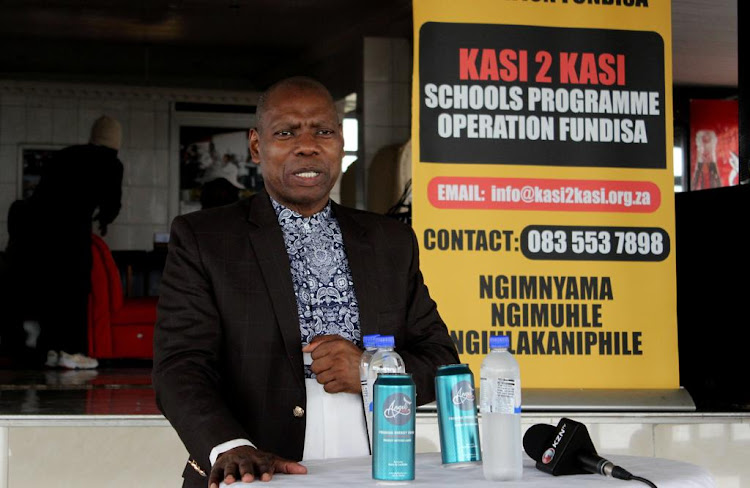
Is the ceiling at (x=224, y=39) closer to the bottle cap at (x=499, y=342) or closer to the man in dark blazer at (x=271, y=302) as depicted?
the man in dark blazer at (x=271, y=302)

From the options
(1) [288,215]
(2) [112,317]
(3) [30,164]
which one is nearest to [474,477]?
(1) [288,215]

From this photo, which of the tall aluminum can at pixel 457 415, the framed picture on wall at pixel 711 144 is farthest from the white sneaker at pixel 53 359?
the framed picture on wall at pixel 711 144

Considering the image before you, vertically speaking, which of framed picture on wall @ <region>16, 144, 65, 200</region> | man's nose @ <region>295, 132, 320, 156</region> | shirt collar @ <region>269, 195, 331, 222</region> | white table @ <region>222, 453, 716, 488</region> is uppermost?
framed picture on wall @ <region>16, 144, 65, 200</region>

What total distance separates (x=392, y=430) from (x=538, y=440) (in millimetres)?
324

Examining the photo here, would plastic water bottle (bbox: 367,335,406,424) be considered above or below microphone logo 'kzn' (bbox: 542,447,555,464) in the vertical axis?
above

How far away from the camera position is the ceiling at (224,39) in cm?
924

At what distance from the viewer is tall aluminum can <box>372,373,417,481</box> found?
5.09 feet

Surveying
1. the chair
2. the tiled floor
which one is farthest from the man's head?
the tiled floor

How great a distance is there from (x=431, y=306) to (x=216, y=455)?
67 centimetres

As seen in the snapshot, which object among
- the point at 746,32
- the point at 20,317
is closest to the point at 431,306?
the point at 746,32

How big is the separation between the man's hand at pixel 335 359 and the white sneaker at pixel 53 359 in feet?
17.7

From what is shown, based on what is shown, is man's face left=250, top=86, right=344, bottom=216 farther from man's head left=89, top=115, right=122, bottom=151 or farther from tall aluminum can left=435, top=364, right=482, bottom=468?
man's head left=89, top=115, right=122, bottom=151

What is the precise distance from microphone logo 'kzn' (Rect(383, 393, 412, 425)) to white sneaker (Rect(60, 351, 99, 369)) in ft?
18.6

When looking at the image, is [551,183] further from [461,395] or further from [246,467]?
[246,467]
